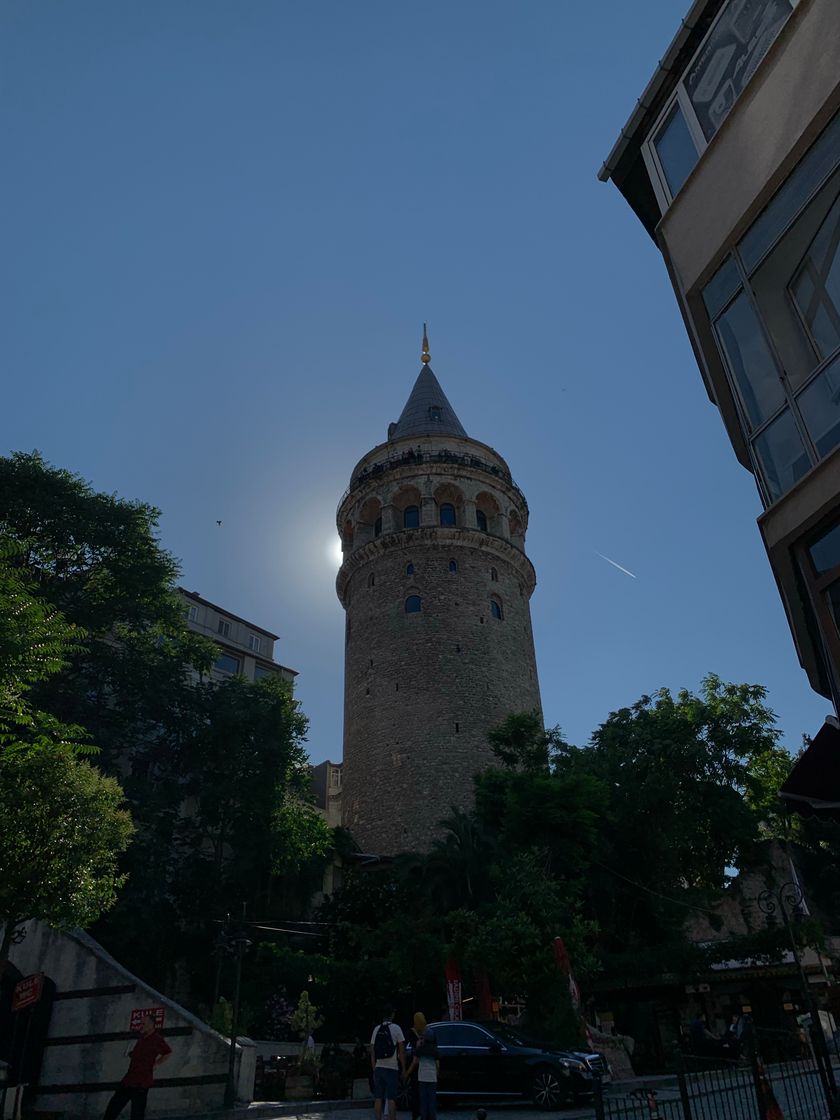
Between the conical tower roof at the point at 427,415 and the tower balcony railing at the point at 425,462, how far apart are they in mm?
1595

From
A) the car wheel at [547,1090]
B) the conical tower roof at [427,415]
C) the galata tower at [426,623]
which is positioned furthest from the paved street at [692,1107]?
the conical tower roof at [427,415]

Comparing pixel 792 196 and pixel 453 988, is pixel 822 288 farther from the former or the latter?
pixel 453 988

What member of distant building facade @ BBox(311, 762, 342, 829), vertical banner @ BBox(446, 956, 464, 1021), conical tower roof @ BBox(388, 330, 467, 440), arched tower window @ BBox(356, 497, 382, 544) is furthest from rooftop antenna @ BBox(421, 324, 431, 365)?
vertical banner @ BBox(446, 956, 464, 1021)

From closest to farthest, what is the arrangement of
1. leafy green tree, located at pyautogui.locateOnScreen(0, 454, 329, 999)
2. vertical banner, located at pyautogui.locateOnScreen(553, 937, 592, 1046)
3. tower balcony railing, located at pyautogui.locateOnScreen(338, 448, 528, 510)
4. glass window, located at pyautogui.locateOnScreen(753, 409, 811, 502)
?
1. glass window, located at pyautogui.locateOnScreen(753, 409, 811, 502)
2. vertical banner, located at pyautogui.locateOnScreen(553, 937, 592, 1046)
3. leafy green tree, located at pyautogui.locateOnScreen(0, 454, 329, 999)
4. tower balcony railing, located at pyautogui.locateOnScreen(338, 448, 528, 510)

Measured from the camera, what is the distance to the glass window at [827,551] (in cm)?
684

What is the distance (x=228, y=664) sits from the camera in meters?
39.1

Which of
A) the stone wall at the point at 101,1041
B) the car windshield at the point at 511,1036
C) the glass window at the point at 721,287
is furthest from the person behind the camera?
the car windshield at the point at 511,1036

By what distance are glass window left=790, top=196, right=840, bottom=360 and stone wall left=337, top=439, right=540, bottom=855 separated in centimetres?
2255

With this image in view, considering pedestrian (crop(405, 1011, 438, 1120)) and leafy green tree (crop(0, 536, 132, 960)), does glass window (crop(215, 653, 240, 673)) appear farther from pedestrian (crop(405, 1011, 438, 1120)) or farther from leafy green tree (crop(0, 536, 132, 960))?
pedestrian (crop(405, 1011, 438, 1120))

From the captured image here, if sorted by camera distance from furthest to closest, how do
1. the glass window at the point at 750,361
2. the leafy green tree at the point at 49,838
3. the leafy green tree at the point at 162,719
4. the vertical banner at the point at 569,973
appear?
the leafy green tree at the point at 162,719 < the vertical banner at the point at 569,973 < the leafy green tree at the point at 49,838 < the glass window at the point at 750,361

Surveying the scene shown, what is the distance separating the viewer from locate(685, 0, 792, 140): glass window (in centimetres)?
827

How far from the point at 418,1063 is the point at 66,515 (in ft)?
65.2

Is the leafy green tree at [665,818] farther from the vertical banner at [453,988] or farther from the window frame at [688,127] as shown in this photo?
the window frame at [688,127]

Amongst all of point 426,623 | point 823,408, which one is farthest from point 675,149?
point 426,623
